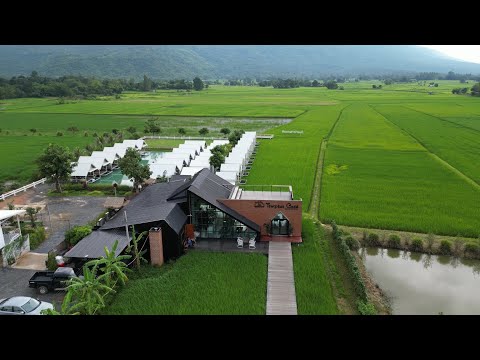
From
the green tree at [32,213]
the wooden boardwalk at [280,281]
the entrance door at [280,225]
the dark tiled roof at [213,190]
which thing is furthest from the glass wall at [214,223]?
the green tree at [32,213]

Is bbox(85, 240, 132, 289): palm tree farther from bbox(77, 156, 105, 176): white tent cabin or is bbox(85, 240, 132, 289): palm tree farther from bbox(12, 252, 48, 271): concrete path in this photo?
bbox(77, 156, 105, 176): white tent cabin

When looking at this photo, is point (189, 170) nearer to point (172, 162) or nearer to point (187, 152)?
point (172, 162)

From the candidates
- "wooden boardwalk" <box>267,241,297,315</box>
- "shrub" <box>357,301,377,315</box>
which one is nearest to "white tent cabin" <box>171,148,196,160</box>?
"wooden boardwalk" <box>267,241,297,315</box>

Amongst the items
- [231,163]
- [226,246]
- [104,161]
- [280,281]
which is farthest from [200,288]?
[104,161]

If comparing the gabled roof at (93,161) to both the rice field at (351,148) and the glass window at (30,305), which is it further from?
the glass window at (30,305)

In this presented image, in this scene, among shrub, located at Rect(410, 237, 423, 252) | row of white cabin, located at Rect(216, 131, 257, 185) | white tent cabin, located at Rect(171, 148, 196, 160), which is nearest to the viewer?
shrub, located at Rect(410, 237, 423, 252)
